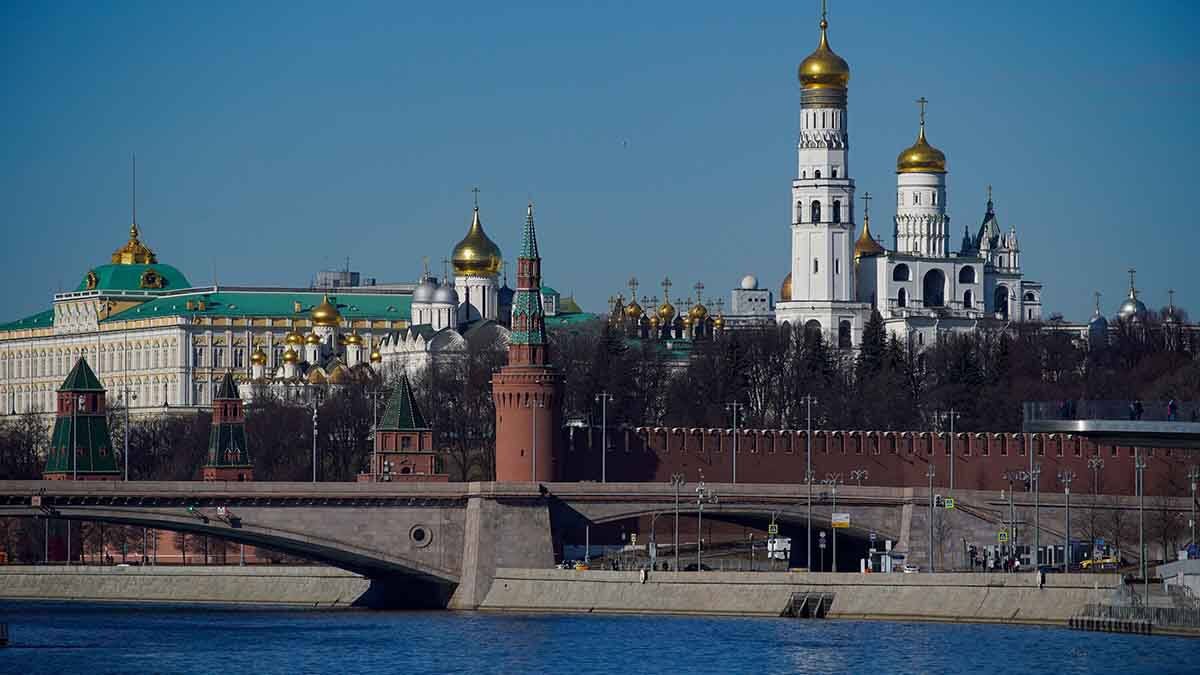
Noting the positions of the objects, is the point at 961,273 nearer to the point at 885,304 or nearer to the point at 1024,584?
the point at 885,304

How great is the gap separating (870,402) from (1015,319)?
39.0 m

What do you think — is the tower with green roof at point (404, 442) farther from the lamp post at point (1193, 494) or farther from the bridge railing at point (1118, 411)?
the bridge railing at point (1118, 411)

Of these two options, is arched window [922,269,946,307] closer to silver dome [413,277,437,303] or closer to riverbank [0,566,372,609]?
silver dome [413,277,437,303]

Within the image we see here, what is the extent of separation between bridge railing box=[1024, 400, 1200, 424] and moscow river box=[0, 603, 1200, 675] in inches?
200

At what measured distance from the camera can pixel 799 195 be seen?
179m

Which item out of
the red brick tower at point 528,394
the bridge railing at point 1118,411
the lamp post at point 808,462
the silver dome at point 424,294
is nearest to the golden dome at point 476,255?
the silver dome at point 424,294

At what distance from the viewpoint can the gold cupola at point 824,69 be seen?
174 metres

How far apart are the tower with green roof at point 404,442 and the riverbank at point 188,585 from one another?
12986 millimetres

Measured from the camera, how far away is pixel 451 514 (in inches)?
4397

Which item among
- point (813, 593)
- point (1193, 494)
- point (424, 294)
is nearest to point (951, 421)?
point (1193, 494)

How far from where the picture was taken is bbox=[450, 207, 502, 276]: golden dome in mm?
185125

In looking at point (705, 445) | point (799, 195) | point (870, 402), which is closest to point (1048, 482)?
point (705, 445)

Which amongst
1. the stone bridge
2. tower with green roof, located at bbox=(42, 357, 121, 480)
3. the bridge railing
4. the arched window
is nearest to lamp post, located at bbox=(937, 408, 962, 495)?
the stone bridge

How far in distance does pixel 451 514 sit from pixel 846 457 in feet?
86.8
